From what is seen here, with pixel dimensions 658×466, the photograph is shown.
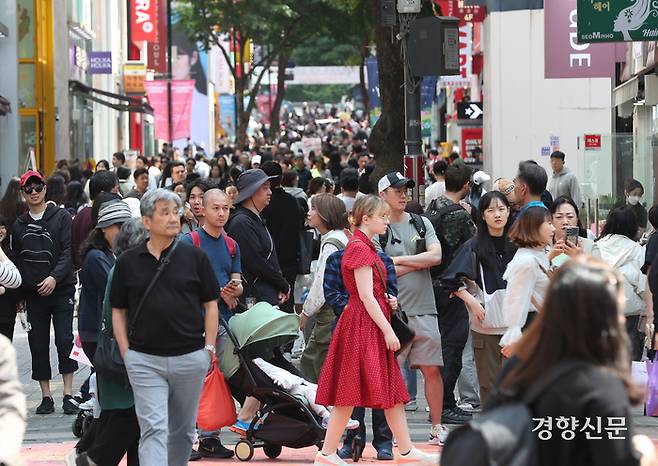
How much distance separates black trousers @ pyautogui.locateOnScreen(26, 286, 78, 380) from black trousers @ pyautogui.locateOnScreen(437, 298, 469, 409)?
3.09m

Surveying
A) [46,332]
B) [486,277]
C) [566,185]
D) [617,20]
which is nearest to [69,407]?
[46,332]

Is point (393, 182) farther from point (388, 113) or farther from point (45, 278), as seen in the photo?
point (388, 113)

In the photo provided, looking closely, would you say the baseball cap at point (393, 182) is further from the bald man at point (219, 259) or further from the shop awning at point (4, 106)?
the shop awning at point (4, 106)

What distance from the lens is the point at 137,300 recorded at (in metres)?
7.59

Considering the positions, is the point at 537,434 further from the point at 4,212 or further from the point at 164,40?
the point at 164,40

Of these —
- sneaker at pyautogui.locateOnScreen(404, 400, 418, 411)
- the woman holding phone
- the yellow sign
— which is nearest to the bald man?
the woman holding phone

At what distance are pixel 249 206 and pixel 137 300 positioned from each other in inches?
143

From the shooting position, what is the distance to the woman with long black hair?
9.33 m

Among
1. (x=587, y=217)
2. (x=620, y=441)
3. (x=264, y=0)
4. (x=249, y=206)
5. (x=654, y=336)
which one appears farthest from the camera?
(x=264, y=0)

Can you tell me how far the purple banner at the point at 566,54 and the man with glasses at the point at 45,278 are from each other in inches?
408

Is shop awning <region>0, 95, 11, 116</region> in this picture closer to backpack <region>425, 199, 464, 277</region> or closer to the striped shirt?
backpack <region>425, 199, 464, 277</region>

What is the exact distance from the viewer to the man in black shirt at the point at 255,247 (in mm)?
10945

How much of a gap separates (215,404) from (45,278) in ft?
9.63

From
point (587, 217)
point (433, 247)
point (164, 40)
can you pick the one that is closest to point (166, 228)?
point (433, 247)
